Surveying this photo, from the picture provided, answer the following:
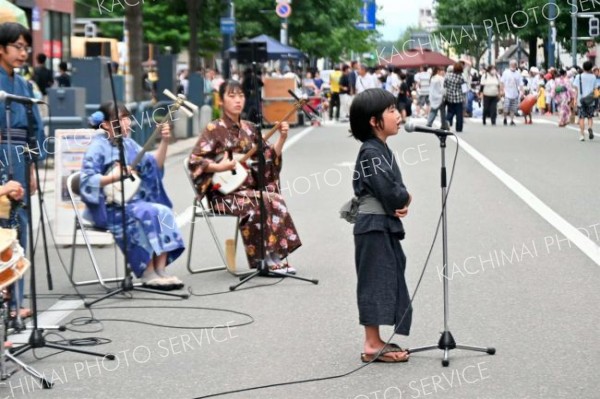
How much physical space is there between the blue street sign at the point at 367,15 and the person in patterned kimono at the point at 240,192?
207 ft

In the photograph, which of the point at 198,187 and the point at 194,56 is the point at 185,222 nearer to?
the point at 198,187

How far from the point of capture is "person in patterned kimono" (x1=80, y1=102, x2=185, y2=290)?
8.92 meters

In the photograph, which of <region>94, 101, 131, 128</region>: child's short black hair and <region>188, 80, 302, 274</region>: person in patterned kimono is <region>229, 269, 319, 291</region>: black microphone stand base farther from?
<region>94, 101, 131, 128</region>: child's short black hair

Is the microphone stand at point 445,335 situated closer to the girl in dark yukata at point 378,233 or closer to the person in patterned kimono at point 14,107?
the girl in dark yukata at point 378,233

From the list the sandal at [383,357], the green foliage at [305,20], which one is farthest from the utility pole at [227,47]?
the sandal at [383,357]

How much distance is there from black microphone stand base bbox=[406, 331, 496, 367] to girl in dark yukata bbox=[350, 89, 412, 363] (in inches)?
6.6

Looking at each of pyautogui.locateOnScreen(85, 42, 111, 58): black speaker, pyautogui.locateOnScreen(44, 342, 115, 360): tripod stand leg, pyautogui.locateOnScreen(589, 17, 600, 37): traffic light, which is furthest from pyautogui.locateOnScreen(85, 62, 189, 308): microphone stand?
pyautogui.locateOnScreen(589, 17, 600, 37): traffic light

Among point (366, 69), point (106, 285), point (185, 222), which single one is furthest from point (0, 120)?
point (366, 69)

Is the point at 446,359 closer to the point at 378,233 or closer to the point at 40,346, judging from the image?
the point at 378,233

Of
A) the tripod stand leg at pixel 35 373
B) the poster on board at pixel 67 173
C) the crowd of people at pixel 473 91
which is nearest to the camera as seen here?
the tripod stand leg at pixel 35 373

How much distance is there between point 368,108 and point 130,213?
303 cm

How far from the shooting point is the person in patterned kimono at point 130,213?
892 cm

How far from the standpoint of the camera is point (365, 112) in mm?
6469

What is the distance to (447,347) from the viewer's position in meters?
6.54
